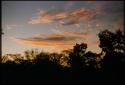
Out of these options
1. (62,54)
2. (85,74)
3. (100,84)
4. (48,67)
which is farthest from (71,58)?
(100,84)

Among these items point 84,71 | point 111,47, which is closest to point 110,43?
point 111,47

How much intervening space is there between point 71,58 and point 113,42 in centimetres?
1244

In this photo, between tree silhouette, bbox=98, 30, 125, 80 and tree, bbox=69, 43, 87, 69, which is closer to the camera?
tree silhouette, bbox=98, 30, 125, 80

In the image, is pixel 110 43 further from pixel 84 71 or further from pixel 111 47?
pixel 84 71

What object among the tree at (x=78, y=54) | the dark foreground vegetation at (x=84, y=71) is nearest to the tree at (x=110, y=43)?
the dark foreground vegetation at (x=84, y=71)

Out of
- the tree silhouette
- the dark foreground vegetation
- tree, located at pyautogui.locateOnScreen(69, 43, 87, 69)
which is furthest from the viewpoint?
tree, located at pyautogui.locateOnScreen(69, 43, 87, 69)

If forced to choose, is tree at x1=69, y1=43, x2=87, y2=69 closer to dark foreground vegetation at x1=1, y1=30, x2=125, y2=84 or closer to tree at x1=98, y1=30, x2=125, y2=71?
dark foreground vegetation at x1=1, y1=30, x2=125, y2=84

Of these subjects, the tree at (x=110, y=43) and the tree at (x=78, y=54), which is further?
the tree at (x=78, y=54)

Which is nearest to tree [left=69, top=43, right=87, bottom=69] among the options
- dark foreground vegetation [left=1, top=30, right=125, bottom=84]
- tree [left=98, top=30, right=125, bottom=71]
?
dark foreground vegetation [left=1, top=30, right=125, bottom=84]

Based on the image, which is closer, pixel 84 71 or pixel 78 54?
pixel 84 71

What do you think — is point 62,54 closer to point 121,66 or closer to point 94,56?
point 94,56

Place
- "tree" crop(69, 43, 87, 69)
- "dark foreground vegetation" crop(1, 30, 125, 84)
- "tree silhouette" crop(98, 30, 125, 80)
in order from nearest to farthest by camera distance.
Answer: "dark foreground vegetation" crop(1, 30, 125, 84)
"tree silhouette" crop(98, 30, 125, 80)
"tree" crop(69, 43, 87, 69)

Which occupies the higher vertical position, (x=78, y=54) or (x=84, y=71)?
(x=78, y=54)

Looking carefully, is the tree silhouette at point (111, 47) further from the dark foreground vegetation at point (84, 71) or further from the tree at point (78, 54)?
the tree at point (78, 54)
